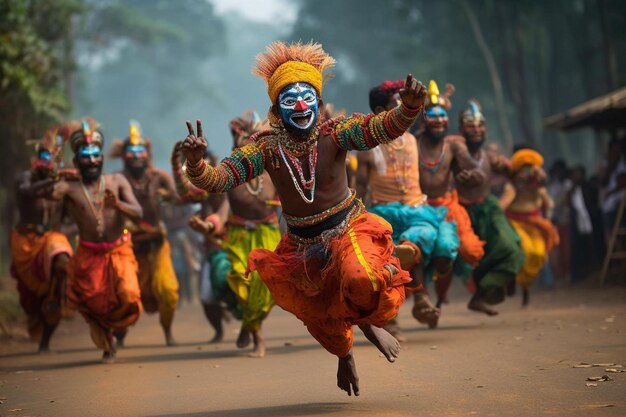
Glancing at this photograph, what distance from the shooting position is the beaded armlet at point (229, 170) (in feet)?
22.5

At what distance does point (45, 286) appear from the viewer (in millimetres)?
12117

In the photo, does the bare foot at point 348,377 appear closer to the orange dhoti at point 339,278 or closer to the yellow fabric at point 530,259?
the orange dhoti at point 339,278

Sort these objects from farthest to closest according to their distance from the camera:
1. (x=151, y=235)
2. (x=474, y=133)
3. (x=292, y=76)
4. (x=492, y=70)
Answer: (x=492, y=70), (x=151, y=235), (x=474, y=133), (x=292, y=76)

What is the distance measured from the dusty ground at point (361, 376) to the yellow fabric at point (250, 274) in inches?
16.0

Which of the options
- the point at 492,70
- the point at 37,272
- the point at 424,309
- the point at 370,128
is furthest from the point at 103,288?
the point at 492,70

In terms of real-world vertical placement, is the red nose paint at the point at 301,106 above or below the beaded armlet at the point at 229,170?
above

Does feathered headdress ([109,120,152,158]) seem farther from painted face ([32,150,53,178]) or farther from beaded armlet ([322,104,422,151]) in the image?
beaded armlet ([322,104,422,151])

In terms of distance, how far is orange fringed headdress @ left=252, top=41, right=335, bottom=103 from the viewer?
7391mm

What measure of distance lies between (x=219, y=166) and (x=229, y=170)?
76 millimetres

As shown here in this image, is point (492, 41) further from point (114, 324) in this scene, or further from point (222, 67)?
point (222, 67)

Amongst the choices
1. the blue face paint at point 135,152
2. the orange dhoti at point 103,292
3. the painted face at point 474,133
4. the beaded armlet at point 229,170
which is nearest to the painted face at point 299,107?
the beaded armlet at point 229,170

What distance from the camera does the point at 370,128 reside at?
7043mm

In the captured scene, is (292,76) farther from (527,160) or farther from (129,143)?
(527,160)

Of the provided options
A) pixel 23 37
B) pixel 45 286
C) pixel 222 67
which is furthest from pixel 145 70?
pixel 45 286
